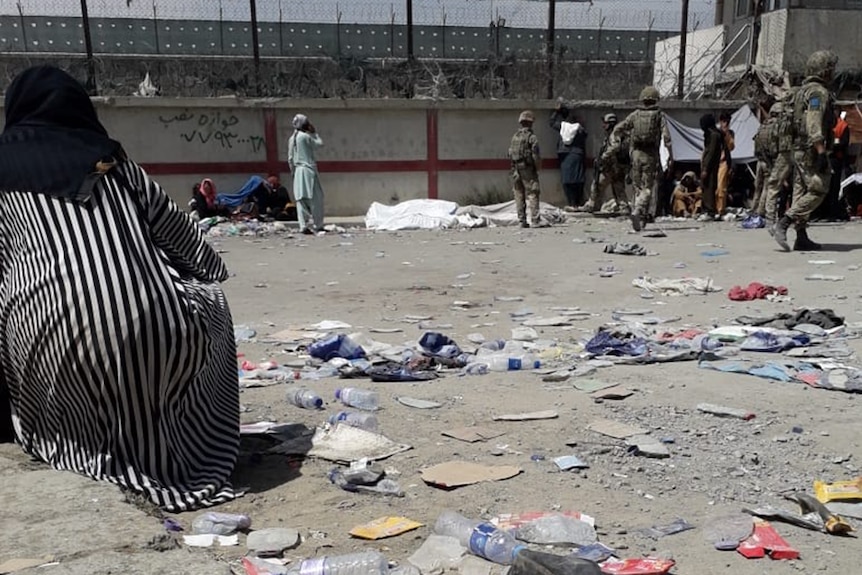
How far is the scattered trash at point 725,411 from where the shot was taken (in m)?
3.38

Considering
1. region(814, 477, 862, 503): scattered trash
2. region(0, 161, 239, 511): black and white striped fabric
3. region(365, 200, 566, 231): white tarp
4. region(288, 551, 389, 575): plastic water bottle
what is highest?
region(0, 161, 239, 511): black and white striped fabric

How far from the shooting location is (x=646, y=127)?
34.2 ft

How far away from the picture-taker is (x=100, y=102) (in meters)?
12.6

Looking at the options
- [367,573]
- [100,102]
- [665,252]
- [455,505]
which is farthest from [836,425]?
[100,102]

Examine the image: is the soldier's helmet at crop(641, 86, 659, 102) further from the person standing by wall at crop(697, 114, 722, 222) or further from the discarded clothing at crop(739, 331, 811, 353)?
the discarded clothing at crop(739, 331, 811, 353)

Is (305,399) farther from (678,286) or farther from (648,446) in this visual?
(678,286)

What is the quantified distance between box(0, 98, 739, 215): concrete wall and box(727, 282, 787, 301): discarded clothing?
8517 millimetres

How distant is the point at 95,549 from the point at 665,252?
25.1ft

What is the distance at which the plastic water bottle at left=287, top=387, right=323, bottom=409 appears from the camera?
3.73 metres

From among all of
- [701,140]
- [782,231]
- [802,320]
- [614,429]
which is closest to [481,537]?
[614,429]

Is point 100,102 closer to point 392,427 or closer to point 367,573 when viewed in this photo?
point 392,427

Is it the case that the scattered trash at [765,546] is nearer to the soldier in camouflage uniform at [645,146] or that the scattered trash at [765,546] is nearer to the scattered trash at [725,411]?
the scattered trash at [725,411]

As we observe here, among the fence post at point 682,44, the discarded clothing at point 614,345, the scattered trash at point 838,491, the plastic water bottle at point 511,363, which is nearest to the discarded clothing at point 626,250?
the discarded clothing at point 614,345

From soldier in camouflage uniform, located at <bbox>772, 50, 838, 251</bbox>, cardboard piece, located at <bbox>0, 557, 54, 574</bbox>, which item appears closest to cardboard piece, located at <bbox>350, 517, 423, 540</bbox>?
cardboard piece, located at <bbox>0, 557, 54, 574</bbox>
